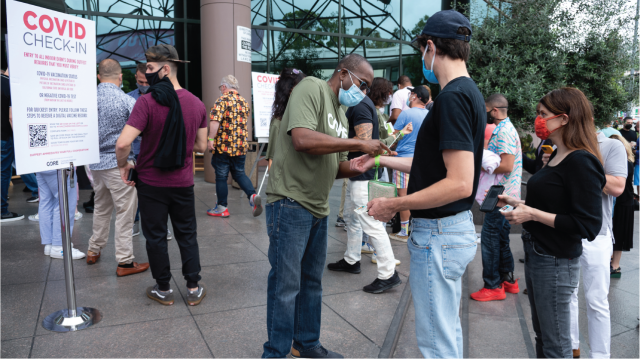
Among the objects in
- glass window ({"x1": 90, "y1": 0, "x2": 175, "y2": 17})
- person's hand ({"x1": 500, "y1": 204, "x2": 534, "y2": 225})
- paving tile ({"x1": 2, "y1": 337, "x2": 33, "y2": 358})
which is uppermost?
glass window ({"x1": 90, "y1": 0, "x2": 175, "y2": 17})

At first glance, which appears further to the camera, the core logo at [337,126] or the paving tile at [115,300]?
the paving tile at [115,300]

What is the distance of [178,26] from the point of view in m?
11.1

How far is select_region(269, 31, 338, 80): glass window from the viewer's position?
11.6 m

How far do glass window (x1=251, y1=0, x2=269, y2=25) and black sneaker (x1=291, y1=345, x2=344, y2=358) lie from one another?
993cm

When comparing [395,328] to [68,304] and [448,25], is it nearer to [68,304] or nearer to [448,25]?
[448,25]

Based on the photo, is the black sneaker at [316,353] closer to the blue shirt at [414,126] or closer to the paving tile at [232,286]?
the paving tile at [232,286]

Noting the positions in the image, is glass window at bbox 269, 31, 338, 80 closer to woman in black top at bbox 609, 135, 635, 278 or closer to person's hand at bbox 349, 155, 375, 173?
woman in black top at bbox 609, 135, 635, 278

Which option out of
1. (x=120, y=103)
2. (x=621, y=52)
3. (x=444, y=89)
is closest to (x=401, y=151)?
(x=120, y=103)

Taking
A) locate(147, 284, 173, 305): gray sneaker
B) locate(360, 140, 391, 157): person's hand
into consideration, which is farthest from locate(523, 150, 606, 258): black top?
locate(147, 284, 173, 305): gray sneaker

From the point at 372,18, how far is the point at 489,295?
33.7 feet

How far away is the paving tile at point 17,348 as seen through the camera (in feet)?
9.30

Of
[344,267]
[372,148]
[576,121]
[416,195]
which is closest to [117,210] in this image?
[344,267]

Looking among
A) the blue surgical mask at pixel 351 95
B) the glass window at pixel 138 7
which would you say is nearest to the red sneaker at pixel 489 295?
the blue surgical mask at pixel 351 95

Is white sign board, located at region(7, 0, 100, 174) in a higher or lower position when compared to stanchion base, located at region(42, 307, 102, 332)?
higher
